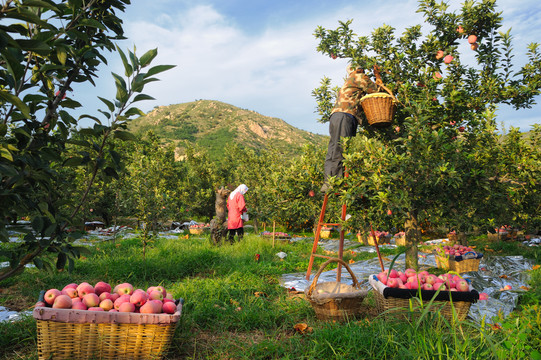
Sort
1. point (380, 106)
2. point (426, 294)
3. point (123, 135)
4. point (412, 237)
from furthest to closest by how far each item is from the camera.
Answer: point (412, 237)
point (380, 106)
point (426, 294)
point (123, 135)

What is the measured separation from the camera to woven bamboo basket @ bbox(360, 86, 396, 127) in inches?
179

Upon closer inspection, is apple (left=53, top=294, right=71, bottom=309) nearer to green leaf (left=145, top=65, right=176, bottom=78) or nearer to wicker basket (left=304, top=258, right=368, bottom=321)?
green leaf (left=145, top=65, right=176, bottom=78)

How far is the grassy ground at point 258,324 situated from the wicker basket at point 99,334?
0.29 meters

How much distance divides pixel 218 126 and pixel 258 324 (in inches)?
3429

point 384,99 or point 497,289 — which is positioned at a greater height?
point 384,99

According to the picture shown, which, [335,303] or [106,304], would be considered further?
[335,303]

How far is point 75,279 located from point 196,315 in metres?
2.77

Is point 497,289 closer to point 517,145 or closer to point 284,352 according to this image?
point 517,145

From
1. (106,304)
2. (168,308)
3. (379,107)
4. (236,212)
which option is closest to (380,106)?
(379,107)

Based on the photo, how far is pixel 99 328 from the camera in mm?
2537

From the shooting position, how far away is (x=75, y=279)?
5.02 meters

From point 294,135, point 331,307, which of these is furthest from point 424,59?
point 294,135

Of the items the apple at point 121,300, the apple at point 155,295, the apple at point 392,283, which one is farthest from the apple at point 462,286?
the apple at point 121,300

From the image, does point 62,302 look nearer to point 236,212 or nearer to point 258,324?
point 258,324
